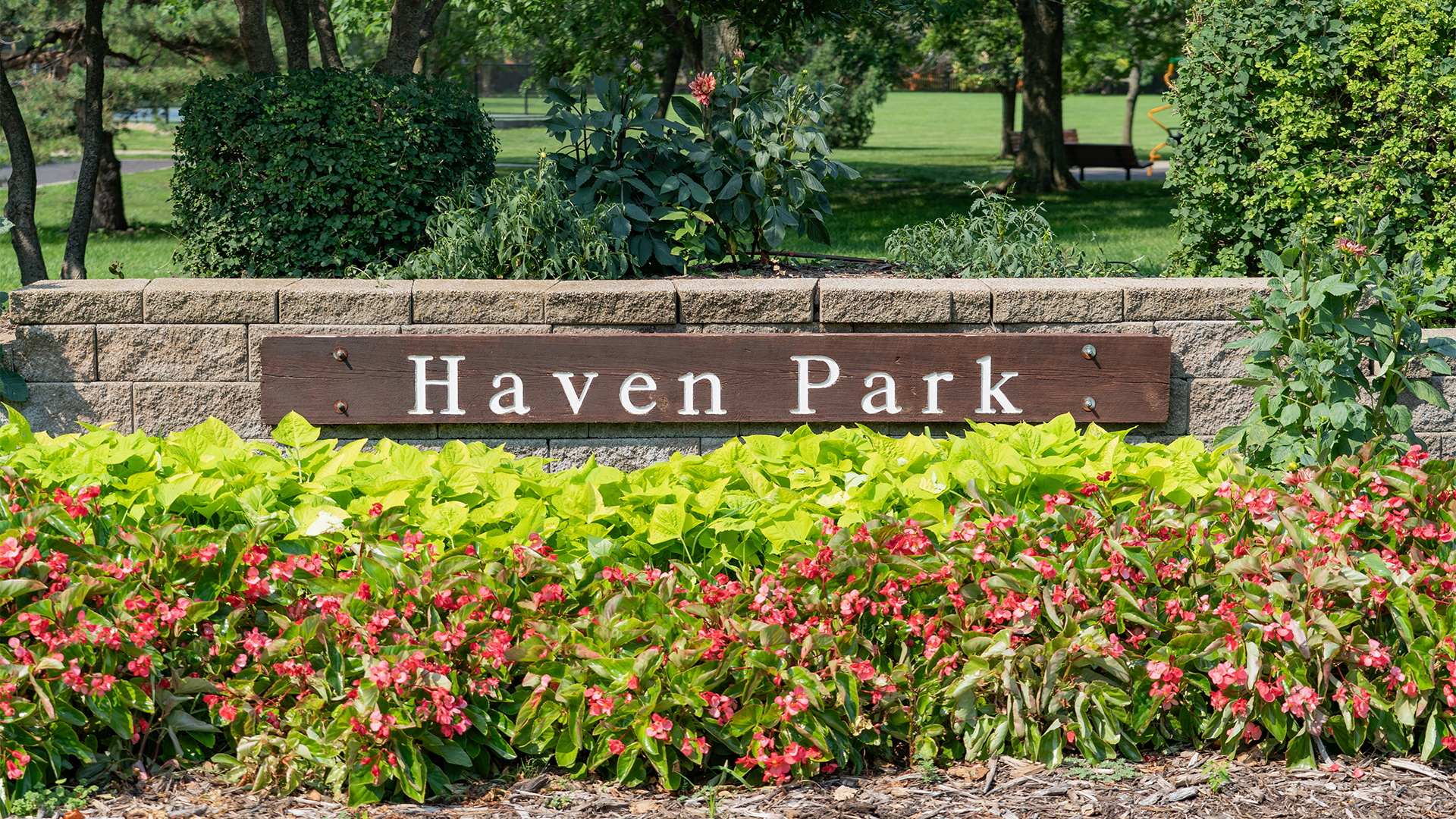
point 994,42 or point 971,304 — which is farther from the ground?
point 994,42

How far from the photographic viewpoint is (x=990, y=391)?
4.20m

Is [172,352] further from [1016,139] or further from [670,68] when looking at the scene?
[1016,139]

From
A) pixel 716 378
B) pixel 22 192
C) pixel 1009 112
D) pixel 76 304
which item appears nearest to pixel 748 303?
pixel 716 378

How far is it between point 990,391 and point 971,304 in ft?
0.99

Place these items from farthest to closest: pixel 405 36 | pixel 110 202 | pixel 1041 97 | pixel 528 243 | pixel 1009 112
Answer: pixel 1009 112 → pixel 1041 97 → pixel 110 202 → pixel 405 36 → pixel 528 243

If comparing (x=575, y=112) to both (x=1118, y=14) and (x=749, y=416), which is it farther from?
(x=1118, y=14)

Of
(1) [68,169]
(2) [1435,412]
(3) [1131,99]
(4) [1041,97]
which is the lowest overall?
(2) [1435,412]

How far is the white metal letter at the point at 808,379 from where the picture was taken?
4.17 m

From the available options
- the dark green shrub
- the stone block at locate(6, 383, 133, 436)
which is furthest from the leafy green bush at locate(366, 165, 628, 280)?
the stone block at locate(6, 383, 133, 436)

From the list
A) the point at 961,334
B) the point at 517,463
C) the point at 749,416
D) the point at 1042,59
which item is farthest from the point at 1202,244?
the point at 1042,59

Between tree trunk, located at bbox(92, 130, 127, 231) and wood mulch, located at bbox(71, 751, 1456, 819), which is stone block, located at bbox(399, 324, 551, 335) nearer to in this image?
wood mulch, located at bbox(71, 751, 1456, 819)

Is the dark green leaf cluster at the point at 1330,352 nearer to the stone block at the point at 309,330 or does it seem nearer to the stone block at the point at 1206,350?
the stone block at the point at 1206,350

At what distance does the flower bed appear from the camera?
2.62m

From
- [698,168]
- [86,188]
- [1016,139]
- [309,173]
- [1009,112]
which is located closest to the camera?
[698,168]
